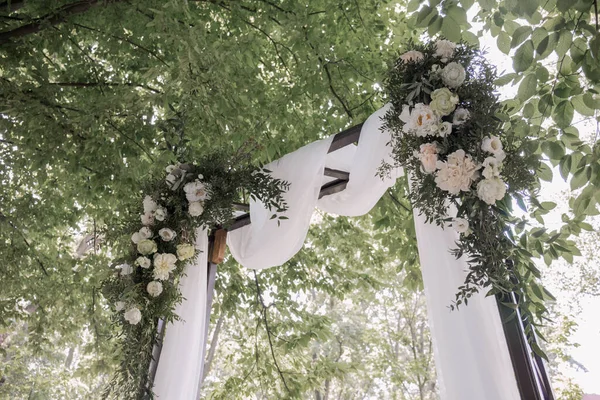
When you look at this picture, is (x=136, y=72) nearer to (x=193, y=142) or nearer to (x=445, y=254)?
(x=193, y=142)

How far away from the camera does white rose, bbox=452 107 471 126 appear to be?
170 centimetres

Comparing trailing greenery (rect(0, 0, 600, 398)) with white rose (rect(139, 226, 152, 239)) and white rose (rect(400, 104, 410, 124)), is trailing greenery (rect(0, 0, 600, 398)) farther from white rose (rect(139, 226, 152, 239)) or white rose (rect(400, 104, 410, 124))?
white rose (rect(139, 226, 152, 239))

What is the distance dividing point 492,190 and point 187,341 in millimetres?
1839

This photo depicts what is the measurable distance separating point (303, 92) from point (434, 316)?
2.26m

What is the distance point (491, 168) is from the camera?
1587mm

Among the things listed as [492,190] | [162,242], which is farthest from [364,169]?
[162,242]

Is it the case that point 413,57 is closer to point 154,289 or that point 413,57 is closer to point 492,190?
point 492,190

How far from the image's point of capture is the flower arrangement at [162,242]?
7.81ft

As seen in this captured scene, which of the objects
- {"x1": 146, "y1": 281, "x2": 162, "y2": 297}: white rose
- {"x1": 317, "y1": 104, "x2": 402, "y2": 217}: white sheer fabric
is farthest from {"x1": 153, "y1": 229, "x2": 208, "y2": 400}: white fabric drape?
{"x1": 317, "y1": 104, "x2": 402, "y2": 217}: white sheer fabric

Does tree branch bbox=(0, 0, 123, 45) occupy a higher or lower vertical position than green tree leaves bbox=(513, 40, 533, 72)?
higher

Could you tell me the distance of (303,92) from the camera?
363 centimetres

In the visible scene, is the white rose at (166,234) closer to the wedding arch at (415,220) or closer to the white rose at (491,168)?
the wedding arch at (415,220)

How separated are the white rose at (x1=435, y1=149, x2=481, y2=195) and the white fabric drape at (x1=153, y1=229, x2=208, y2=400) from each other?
154 cm

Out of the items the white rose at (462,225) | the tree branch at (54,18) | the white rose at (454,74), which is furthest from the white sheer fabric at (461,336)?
the tree branch at (54,18)
